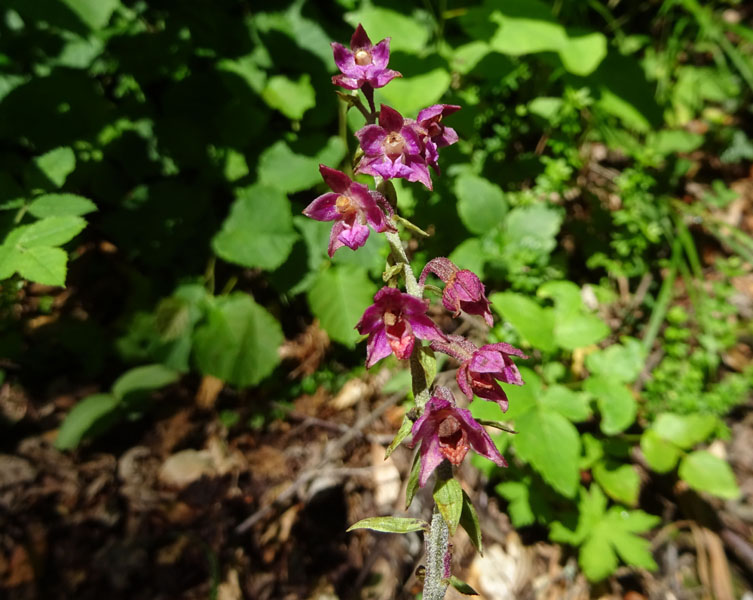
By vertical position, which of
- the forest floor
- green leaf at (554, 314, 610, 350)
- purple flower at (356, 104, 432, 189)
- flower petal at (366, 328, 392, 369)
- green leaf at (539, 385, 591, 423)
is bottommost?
the forest floor

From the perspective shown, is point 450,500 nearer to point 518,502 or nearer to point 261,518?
point 518,502

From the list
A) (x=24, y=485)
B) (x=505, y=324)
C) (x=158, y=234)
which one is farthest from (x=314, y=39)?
(x=24, y=485)

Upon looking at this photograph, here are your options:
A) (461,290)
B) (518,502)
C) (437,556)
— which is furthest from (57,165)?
(518,502)

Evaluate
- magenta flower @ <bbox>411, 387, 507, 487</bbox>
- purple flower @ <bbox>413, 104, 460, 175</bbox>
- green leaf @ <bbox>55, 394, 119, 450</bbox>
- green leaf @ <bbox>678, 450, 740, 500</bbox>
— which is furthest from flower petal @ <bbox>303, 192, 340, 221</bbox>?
green leaf @ <bbox>678, 450, 740, 500</bbox>

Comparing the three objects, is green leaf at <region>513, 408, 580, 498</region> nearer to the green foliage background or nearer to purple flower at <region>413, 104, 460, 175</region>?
the green foliage background

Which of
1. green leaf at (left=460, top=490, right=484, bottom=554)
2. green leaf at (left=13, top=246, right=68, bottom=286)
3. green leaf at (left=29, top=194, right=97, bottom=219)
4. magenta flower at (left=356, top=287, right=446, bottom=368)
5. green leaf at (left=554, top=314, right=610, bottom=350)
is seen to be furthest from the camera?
green leaf at (left=554, top=314, right=610, bottom=350)

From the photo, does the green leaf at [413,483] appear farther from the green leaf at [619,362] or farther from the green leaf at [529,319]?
the green leaf at [619,362]

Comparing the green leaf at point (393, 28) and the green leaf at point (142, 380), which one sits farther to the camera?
the green leaf at point (142, 380)

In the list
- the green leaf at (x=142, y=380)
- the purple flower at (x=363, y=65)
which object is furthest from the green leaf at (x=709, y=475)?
the green leaf at (x=142, y=380)
